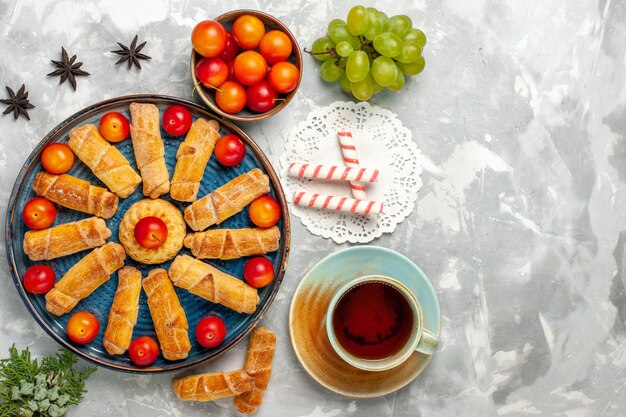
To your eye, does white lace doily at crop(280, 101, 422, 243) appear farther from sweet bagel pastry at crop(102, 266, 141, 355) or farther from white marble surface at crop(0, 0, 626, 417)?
sweet bagel pastry at crop(102, 266, 141, 355)

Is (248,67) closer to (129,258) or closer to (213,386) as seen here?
(129,258)

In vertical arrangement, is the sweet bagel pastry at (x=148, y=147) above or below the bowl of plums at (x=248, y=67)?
below

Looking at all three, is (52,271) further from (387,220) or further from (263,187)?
(387,220)

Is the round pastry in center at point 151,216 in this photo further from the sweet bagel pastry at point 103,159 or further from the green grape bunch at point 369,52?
the green grape bunch at point 369,52

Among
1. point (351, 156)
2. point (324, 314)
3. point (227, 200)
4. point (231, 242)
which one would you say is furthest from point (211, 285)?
point (351, 156)

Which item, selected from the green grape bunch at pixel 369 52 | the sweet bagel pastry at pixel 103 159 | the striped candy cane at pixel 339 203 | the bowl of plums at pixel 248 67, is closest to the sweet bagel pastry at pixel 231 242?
the striped candy cane at pixel 339 203

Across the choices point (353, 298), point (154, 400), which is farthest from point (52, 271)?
point (353, 298)
